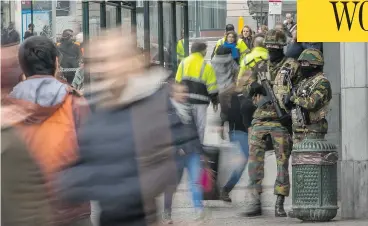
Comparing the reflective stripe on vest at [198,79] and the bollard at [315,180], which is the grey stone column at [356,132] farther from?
the reflective stripe on vest at [198,79]

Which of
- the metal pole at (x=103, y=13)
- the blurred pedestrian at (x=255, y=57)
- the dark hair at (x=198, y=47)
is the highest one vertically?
the metal pole at (x=103, y=13)

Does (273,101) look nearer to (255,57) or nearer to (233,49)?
(255,57)

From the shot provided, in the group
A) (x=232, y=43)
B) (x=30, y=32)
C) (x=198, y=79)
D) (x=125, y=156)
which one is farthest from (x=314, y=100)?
(x=232, y=43)

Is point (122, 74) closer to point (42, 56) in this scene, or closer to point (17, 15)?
point (42, 56)

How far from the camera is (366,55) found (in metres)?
12.1

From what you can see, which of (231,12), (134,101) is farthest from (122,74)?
(231,12)

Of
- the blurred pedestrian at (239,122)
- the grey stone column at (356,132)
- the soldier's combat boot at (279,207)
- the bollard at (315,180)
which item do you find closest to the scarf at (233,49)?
the blurred pedestrian at (239,122)

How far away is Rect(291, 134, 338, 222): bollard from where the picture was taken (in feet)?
39.1

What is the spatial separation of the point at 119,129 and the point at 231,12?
29.9 m

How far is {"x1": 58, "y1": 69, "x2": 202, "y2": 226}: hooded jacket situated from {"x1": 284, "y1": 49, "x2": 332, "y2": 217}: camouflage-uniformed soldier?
631 centimetres

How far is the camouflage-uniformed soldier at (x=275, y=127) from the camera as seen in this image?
486 inches

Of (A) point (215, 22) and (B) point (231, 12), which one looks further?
(B) point (231, 12)

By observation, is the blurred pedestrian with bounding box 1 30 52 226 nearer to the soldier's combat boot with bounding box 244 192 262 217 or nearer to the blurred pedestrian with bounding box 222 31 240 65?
the soldier's combat boot with bounding box 244 192 262 217

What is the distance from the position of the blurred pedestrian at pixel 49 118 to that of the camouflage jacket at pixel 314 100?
537cm
